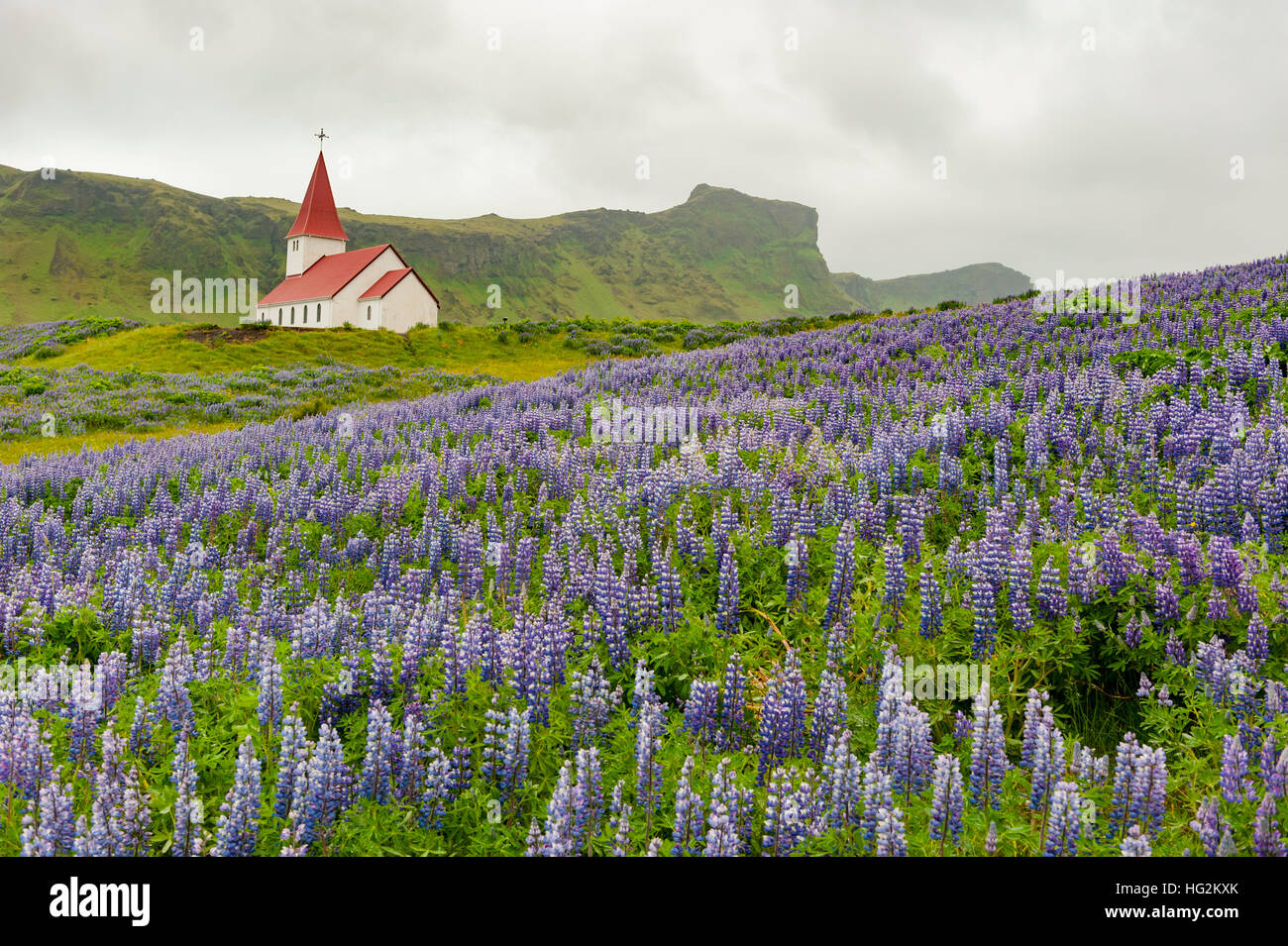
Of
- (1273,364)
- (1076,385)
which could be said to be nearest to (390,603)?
(1076,385)

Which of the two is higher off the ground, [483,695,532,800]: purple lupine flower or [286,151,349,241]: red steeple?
[286,151,349,241]: red steeple

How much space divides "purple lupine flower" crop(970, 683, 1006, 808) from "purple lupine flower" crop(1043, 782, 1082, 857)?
1.28 ft

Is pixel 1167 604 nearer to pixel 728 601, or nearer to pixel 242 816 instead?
pixel 728 601

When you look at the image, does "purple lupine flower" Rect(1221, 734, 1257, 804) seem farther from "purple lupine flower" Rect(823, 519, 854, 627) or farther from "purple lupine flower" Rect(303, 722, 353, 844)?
"purple lupine flower" Rect(303, 722, 353, 844)

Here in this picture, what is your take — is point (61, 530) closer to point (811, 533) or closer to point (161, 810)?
point (161, 810)

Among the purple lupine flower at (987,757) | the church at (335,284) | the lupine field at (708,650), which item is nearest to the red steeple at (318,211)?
the church at (335,284)

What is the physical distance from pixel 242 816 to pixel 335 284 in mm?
68437

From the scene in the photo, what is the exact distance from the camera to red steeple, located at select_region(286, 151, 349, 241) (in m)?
73.9

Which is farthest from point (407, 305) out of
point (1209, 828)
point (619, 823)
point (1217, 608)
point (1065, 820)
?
point (1209, 828)

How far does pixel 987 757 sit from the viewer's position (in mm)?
3545

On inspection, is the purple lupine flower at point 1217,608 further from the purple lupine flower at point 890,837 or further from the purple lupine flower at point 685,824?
the purple lupine flower at point 685,824

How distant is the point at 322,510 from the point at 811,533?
19.6 ft

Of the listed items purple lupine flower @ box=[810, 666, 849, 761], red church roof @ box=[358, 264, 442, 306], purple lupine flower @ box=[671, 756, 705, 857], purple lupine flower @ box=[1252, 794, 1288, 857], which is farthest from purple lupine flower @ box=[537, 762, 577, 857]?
red church roof @ box=[358, 264, 442, 306]

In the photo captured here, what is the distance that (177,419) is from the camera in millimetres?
23047
